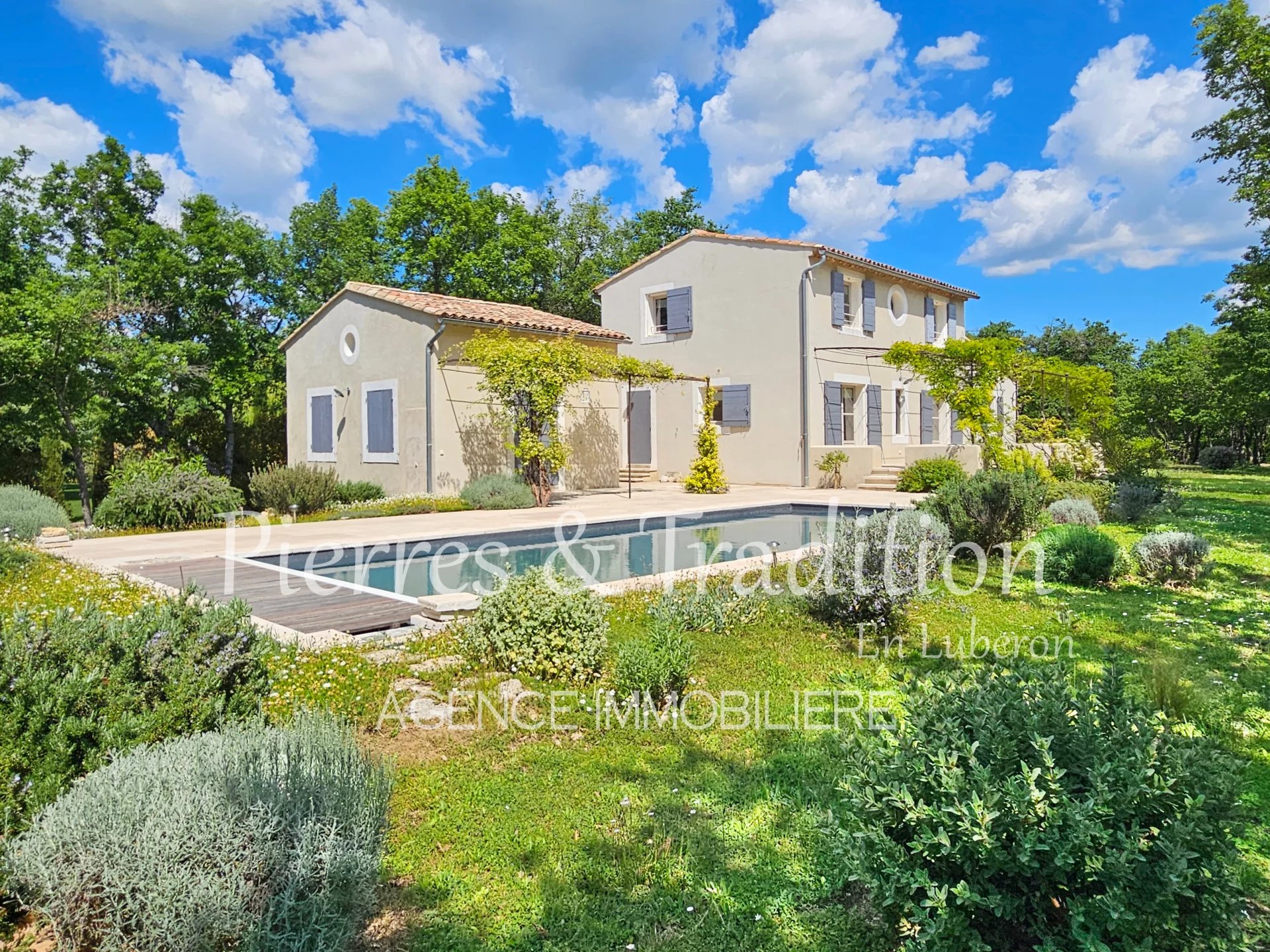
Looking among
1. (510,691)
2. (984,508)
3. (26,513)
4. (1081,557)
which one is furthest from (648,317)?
(510,691)

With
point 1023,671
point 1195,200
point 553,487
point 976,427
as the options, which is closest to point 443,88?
point 553,487

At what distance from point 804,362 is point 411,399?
994 cm

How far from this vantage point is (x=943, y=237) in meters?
33.3

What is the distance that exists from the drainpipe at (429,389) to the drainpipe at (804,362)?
914cm

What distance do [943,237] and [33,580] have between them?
3509 cm

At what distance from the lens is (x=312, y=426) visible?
63.9 feet

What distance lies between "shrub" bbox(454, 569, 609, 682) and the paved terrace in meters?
1.48

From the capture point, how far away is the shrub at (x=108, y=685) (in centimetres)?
249

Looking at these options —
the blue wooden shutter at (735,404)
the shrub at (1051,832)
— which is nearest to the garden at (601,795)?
the shrub at (1051,832)

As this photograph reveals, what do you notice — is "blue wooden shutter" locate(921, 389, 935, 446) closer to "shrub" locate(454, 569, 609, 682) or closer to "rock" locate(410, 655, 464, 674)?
"shrub" locate(454, 569, 609, 682)

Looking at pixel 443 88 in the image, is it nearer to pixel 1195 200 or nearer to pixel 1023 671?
pixel 1195 200

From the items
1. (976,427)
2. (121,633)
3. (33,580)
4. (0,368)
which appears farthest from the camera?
(976,427)

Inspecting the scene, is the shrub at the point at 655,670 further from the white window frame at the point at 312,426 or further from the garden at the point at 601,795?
the white window frame at the point at 312,426

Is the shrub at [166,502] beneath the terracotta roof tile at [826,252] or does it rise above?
beneath
